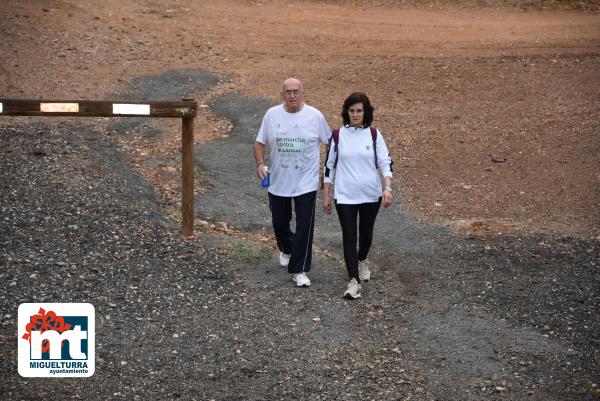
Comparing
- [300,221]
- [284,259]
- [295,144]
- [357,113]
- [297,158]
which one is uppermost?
[357,113]

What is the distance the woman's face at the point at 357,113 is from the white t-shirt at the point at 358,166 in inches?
4.4

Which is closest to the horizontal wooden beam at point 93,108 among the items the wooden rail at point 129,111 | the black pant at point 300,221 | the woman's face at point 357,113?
the wooden rail at point 129,111

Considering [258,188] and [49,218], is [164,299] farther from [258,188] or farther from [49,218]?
[258,188]

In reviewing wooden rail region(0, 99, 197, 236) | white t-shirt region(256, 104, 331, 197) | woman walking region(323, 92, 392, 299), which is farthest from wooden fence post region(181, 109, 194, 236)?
woman walking region(323, 92, 392, 299)

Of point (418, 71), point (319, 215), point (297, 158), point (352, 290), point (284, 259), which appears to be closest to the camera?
point (352, 290)

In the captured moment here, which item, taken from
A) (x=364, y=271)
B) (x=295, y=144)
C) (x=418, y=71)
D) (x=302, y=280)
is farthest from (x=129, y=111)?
(x=418, y=71)

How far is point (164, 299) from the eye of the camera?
8.63 m

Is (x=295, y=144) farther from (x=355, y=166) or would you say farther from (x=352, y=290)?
(x=352, y=290)

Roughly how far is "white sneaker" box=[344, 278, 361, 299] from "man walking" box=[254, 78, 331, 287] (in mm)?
429

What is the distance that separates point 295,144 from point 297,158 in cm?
13

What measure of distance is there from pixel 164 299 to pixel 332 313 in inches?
56.5

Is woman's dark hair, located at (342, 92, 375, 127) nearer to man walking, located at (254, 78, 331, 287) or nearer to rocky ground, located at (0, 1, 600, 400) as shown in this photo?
man walking, located at (254, 78, 331, 287)

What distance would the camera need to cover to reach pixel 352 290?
8.88 meters

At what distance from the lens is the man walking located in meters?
8.93
